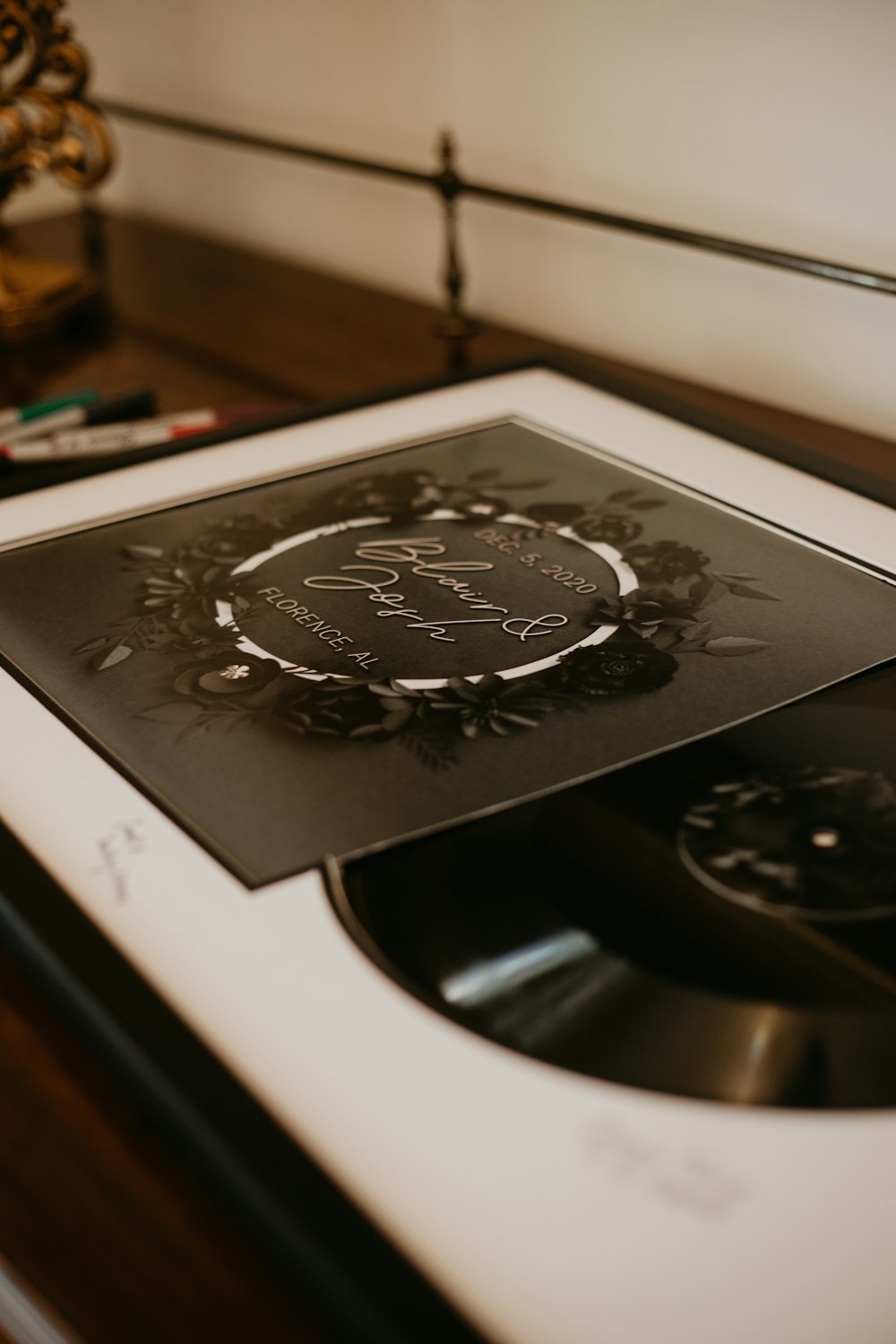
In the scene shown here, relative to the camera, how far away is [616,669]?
1.52 feet

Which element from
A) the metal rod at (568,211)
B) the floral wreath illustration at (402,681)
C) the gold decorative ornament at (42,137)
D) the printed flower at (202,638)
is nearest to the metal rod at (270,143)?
the metal rod at (568,211)

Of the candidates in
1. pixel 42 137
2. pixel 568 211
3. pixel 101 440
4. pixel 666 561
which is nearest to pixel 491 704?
pixel 666 561

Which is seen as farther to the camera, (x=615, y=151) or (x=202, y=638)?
(x=615, y=151)

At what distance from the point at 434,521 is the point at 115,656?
17 cm

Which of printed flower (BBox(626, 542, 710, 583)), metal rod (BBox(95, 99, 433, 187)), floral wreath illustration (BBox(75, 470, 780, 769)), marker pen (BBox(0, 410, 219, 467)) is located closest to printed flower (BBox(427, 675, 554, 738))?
floral wreath illustration (BBox(75, 470, 780, 769))

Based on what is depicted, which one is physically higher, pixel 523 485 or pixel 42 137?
pixel 42 137

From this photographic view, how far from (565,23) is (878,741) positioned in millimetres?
592

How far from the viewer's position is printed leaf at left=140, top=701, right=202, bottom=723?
1.44ft

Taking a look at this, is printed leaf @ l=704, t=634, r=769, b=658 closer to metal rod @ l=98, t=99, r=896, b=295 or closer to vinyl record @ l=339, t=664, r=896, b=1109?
vinyl record @ l=339, t=664, r=896, b=1109

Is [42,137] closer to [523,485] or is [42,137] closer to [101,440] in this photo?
[101,440]

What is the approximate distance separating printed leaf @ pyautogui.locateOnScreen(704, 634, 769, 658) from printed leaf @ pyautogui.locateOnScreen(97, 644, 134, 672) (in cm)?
21

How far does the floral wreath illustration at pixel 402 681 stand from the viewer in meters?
0.44

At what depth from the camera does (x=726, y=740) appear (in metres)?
0.42

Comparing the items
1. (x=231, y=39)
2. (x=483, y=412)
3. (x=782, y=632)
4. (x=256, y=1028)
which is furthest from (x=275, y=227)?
(x=256, y=1028)
